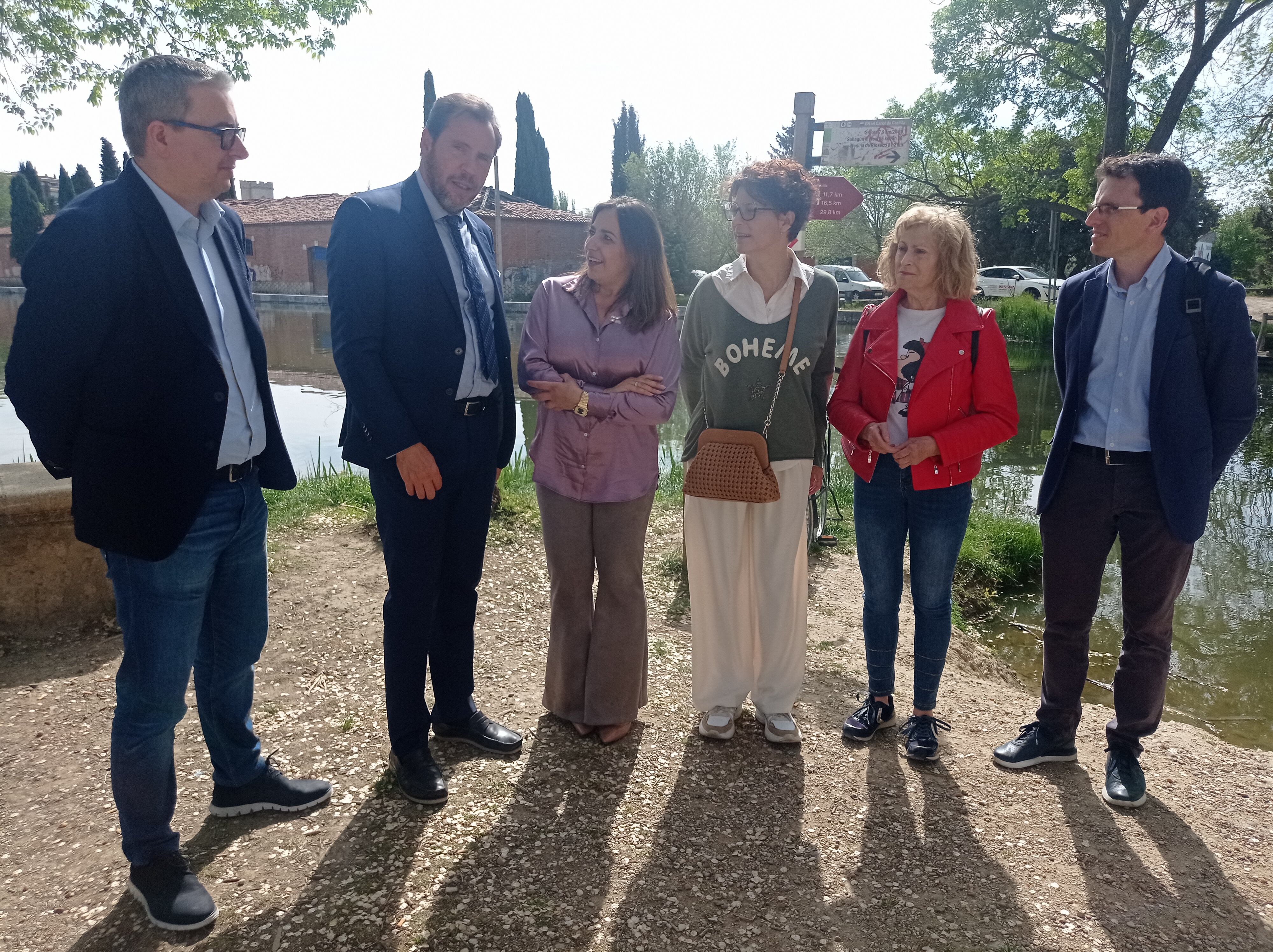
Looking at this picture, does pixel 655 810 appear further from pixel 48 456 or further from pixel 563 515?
pixel 48 456

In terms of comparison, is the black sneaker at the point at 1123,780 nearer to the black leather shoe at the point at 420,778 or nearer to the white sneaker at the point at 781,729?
the white sneaker at the point at 781,729

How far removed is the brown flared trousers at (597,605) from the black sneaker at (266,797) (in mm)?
1051

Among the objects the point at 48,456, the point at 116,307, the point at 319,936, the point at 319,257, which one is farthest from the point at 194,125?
the point at 319,257

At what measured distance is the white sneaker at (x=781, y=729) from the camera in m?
3.58

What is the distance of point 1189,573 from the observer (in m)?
7.23

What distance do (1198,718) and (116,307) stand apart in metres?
5.46

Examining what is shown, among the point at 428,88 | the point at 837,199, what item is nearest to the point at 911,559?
the point at 837,199

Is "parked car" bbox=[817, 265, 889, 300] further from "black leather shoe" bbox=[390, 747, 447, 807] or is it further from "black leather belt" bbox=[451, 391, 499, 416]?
"black leather shoe" bbox=[390, 747, 447, 807]

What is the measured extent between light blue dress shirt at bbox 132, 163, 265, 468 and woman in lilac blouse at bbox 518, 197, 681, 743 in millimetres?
998

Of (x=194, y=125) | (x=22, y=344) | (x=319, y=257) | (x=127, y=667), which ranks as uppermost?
(x=319, y=257)

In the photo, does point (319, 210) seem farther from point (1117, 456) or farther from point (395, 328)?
point (1117, 456)

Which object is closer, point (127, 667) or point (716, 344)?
point (127, 667)

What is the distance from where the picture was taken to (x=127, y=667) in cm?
244

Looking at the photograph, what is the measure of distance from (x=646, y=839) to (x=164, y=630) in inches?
66.1
